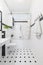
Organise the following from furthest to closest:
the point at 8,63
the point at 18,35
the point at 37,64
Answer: the point at 18,35 < the point at 8,63 < the point at 37,64

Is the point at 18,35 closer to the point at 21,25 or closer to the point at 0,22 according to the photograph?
the point at 21,25

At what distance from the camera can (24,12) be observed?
5926 millimetres

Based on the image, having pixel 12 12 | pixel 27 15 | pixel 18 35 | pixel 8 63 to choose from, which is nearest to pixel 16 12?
pixel 12 12

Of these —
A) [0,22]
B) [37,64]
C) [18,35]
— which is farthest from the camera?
[18,35]

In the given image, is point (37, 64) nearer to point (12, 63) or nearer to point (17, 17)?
point (12, 63)

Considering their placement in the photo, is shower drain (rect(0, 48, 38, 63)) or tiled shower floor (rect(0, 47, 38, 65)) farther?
shower drain (rect(0, 48, 38, 63))

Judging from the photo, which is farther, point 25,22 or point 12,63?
point 25,22

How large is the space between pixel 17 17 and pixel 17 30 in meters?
1.04

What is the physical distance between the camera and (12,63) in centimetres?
223

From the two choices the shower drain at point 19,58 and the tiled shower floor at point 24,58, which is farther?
the shower drain at point 19,58

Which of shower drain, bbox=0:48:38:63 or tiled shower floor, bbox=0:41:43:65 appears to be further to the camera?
shower drain, bbox=0:48:38:63

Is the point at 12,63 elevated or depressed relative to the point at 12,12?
depressed

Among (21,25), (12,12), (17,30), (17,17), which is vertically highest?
(12,12)

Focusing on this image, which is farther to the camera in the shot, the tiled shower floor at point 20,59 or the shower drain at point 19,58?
the shower drain at point 19,58
